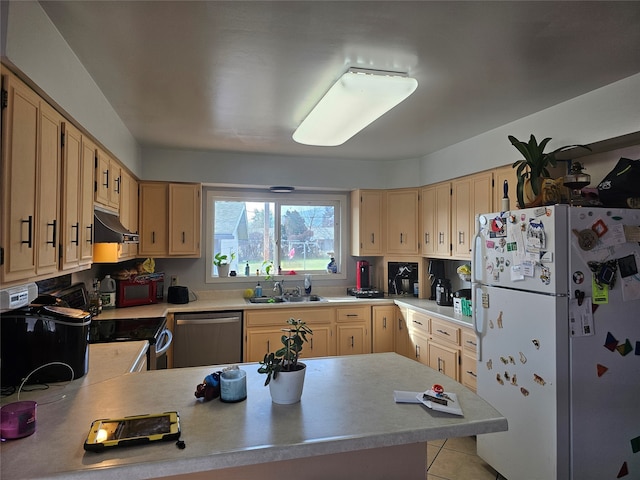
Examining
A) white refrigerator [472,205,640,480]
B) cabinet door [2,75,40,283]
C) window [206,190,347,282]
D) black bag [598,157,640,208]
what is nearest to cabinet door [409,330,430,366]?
window [206,190,347,282]

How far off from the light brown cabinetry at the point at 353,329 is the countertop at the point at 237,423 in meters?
2.30

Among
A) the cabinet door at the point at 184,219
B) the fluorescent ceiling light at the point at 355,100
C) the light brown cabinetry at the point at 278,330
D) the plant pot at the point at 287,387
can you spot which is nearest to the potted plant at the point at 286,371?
the plant pot at the point at 287,387

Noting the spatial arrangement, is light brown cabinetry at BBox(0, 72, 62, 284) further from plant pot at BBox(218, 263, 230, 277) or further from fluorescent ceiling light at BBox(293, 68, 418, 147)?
plant pot at BBox(218, 263, 230, 277)

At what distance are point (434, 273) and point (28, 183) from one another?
12.1 ft

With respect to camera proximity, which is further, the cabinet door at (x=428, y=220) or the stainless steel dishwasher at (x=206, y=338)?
the cabinet door at (x=428, y=220)

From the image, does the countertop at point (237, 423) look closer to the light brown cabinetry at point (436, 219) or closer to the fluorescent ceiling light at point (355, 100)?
the fluorescent ceiling light at point (355, 100)

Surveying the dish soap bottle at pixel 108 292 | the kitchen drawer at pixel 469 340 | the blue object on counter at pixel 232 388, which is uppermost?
the dish soap bottle at pixel 108 292

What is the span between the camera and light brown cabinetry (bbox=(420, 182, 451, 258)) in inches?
150

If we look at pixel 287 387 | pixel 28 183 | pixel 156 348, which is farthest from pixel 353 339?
pixel 28 183

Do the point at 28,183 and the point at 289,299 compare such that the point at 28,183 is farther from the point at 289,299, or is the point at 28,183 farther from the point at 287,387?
the point at 289,299

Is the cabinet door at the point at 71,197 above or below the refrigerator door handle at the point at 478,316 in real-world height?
above

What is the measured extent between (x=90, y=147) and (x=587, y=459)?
10.7ft

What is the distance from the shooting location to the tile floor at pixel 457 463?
99.0 inches

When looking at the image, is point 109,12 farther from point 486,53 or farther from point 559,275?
point 559,275
